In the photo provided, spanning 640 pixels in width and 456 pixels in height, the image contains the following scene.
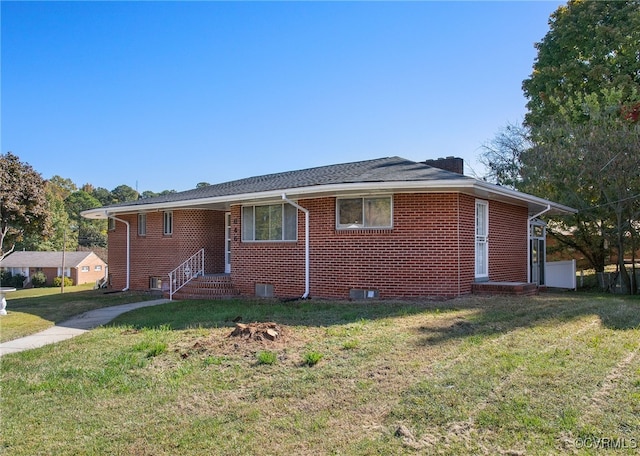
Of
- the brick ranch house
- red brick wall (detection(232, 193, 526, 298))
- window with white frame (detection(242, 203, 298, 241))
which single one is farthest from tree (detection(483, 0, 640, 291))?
window with white frame (detection(242, 203, 298, 241))

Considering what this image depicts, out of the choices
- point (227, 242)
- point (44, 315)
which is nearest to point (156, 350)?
point (44, 315)

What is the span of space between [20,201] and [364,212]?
69.3ft

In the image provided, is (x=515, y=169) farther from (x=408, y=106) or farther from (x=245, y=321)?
(x=245, y=321)

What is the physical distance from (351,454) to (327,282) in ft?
28.7

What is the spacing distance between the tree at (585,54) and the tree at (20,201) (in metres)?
24.7

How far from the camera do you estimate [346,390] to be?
4.96 metres

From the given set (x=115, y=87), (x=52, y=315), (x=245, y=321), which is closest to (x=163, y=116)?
(x=115, y=87)

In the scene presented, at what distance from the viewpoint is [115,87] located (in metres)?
14.8

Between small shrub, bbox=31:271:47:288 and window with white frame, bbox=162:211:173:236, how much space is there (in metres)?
46.6

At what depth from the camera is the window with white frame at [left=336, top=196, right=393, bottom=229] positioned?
11.7m

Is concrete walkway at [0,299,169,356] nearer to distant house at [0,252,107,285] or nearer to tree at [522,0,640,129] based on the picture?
tree at [522,0,640,129]

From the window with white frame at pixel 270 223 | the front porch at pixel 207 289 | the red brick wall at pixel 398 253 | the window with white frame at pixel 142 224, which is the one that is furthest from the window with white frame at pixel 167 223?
the red brick wall at pixel 398 253

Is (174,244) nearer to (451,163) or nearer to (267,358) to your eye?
(451,163)

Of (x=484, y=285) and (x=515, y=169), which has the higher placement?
(x=515, y=169)
